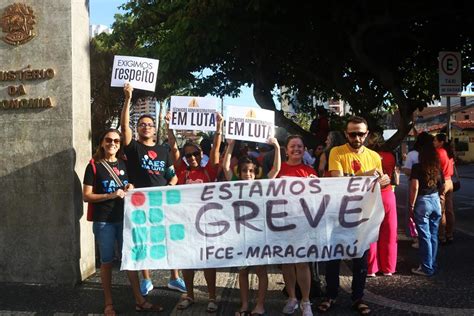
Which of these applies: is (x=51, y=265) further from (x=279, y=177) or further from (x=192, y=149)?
(x=279, y=177)

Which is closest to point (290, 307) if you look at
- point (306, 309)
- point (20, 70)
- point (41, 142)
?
point (306, 309)

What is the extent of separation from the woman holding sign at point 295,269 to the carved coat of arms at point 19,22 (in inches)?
126

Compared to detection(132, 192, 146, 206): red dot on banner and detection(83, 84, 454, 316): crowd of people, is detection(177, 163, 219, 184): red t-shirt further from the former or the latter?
detection(132, 192, 146, 206): red dot on banner

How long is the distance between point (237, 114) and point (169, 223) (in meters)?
1.31

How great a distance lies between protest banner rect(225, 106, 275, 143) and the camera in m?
5.27

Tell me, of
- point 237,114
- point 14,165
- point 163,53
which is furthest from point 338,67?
point 14,165

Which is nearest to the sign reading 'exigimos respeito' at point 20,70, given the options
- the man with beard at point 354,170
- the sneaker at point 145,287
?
the sneaker at point 145,287

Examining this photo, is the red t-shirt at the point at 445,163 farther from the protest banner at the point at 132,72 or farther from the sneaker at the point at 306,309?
the protest banner at the point at 132,72

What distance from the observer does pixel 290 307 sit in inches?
189

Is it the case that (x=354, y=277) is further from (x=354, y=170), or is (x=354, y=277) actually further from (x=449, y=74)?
(x=449, y=74)

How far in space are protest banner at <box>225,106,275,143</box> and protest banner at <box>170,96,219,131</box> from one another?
0.51 m

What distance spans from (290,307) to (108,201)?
1978 mm

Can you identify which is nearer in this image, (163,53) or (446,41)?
(163,53)

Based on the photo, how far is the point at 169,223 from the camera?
16.1ft
